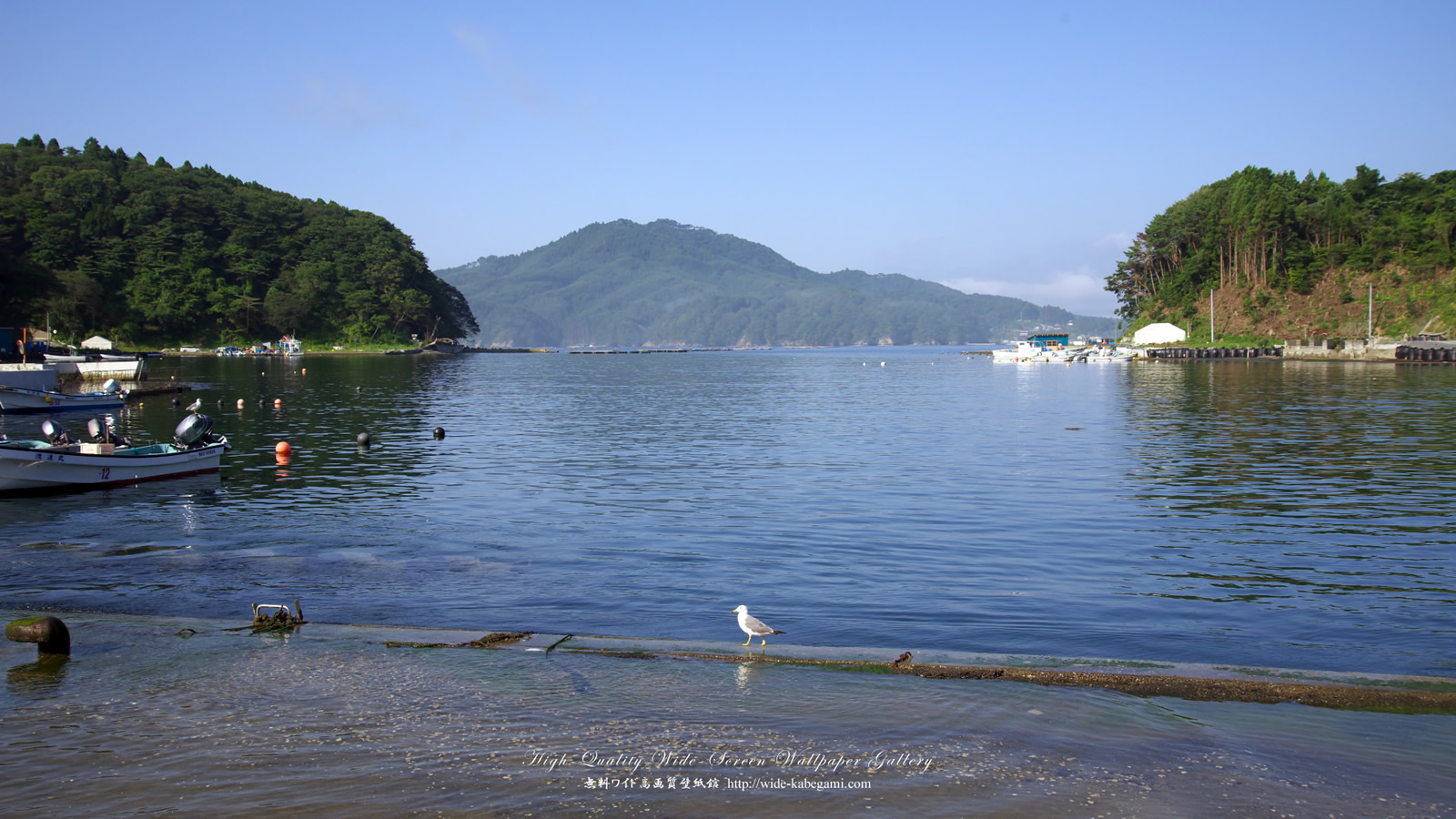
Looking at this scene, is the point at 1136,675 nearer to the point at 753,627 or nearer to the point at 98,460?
the point at 753,627

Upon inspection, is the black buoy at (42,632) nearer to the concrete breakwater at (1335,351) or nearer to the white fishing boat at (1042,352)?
the concrete breakwater at (1335,351)

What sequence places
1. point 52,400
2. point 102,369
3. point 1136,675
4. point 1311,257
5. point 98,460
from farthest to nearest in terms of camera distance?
point 1311,257
point 102,369
point 52,400
point 98,460
point 1136,675

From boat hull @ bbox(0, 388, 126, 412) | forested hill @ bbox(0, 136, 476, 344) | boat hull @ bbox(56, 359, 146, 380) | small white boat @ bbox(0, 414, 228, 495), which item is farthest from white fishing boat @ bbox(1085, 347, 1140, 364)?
forested hill @ bbox(0, 136, 476, 344)

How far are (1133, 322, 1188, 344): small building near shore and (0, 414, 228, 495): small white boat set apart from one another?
5845 inches

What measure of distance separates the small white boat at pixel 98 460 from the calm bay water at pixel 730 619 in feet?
2.76

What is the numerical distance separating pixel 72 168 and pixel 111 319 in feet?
155

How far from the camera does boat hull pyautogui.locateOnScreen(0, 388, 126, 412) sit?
53.1 meters

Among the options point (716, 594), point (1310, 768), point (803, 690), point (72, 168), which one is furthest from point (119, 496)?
point (72, 168)

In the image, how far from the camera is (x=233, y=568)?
17.8m

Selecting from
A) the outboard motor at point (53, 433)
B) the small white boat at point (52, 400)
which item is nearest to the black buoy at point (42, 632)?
the outboard motor at point (53, 433)

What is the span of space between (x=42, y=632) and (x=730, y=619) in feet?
28.4

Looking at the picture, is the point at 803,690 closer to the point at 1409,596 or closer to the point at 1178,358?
the point at 1409,596

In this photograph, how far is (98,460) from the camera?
27.3 m

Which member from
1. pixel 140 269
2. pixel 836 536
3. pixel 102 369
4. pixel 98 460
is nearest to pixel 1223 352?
pixel 836 536
